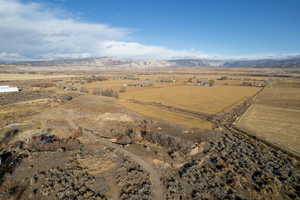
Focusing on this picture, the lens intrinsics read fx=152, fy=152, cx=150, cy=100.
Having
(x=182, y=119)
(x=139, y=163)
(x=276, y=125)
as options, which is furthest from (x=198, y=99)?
(x=139, y=163)

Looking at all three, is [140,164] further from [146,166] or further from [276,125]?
[276,125]

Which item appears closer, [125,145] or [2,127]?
[125,145]

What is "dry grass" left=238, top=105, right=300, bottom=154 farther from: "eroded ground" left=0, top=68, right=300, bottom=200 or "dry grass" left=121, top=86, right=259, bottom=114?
"dry grass" left=121, top=86, right=259, bottom=114

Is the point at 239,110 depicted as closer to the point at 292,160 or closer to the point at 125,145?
the point at 292,160

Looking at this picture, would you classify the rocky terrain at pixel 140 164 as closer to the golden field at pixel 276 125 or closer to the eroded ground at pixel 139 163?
the eroded ground at pixel 139 163

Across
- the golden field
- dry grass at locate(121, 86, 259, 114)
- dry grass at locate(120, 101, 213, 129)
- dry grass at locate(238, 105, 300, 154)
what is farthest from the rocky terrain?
dry grass at locate(121, 86, 259, 114)

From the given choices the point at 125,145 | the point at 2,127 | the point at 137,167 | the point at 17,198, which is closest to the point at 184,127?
the point at 125,145

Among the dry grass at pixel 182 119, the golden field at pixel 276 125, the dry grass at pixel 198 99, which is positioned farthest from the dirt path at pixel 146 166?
the dry grass at pixel 198 99

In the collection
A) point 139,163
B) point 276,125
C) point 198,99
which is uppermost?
point 276,125
